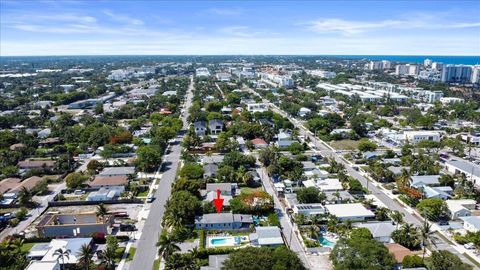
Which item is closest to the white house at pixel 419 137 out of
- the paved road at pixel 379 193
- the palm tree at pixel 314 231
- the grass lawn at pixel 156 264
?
the paved road at pixel 379 193

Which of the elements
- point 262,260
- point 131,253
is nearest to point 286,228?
point 262,260

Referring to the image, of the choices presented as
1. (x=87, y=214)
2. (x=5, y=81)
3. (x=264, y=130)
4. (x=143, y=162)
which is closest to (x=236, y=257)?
(x=87, y=214)

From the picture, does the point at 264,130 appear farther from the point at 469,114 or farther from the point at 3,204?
the point at 469,114

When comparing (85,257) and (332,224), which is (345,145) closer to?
(332,224)

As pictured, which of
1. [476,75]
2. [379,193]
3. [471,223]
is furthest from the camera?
[476,75]

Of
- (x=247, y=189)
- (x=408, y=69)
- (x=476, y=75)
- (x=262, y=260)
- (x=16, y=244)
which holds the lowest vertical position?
(x=247, y=189)

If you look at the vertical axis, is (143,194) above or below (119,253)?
above

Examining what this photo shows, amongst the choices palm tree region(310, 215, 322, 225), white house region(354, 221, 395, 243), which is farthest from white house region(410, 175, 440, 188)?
palm tree region(310, 215, 322, 225)
